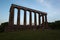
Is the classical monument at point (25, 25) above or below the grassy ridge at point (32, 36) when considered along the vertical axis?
above

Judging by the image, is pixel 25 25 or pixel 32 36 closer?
pixel 32 36

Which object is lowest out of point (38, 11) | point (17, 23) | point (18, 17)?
point (17, 23)

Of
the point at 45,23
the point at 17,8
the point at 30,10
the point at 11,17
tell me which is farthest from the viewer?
the point at 45,23

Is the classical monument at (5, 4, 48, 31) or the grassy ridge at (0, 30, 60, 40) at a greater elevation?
the classical monument at (5, 4, 48, 31)

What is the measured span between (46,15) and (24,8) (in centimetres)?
884

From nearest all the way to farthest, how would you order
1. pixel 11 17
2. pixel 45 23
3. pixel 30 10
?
pixel 11 17
pixel 30 10
pixel 45 23

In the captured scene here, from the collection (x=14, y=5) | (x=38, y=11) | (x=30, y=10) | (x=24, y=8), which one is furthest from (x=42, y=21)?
(x=14, y=5)

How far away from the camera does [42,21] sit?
32906 millimetres

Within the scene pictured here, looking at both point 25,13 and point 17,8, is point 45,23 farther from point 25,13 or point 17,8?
point 17,8

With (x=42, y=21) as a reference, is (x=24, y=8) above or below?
above

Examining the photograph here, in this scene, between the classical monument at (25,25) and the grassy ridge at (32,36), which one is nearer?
the grassy ridge at (32,36)

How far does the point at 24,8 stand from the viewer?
28.1 meters

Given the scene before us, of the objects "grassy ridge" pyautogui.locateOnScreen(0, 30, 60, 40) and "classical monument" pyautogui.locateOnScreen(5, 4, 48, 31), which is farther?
"classical monument" pyautogui.locateOnScreen(5, 4, 48, 31)

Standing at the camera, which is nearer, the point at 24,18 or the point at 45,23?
the point at 24,18
